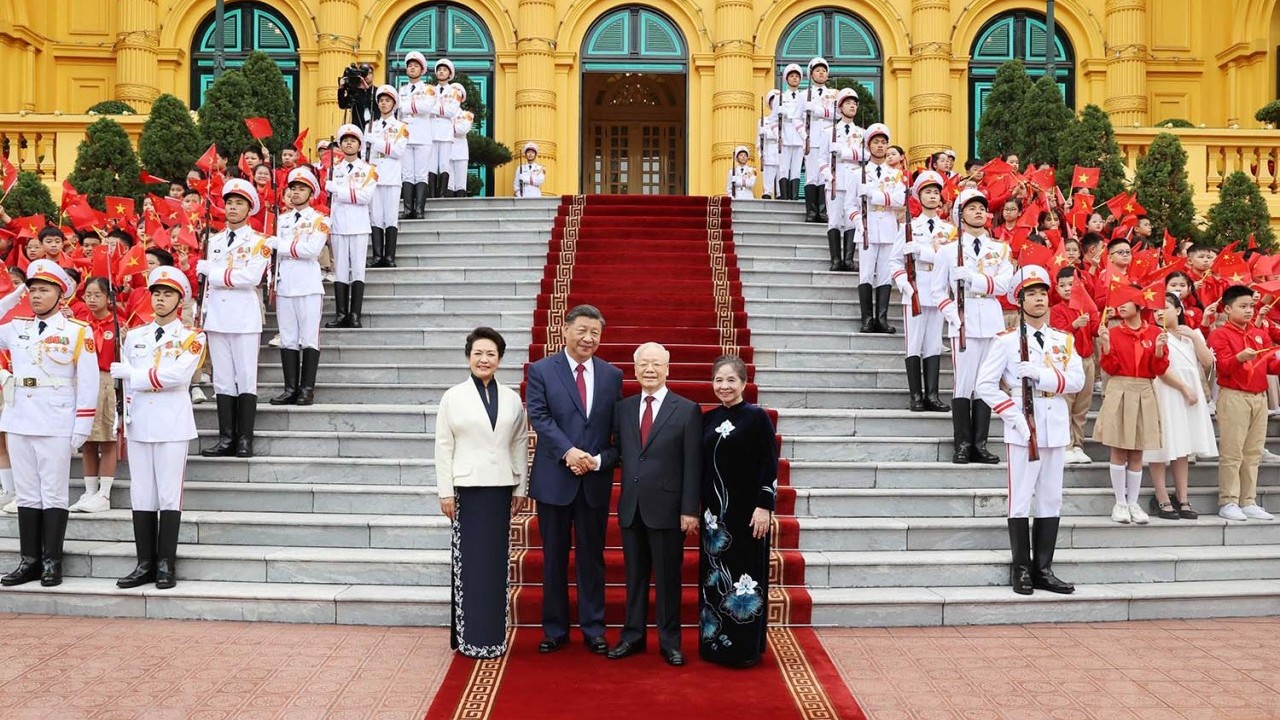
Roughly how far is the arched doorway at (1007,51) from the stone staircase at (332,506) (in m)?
13.1

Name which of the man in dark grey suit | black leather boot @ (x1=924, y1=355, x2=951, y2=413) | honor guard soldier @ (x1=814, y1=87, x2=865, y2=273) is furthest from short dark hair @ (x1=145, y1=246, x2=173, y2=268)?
honor guard soldier @ (x1=814, y1=87, x2=865, y2=273)

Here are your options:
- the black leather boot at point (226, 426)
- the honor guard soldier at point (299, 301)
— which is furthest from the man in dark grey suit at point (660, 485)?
the honor guard soldier at point (299, 301)

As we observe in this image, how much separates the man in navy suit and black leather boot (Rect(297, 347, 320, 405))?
3.51 m

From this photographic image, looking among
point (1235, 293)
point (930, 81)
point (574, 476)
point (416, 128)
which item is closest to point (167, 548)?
point (574, 476)

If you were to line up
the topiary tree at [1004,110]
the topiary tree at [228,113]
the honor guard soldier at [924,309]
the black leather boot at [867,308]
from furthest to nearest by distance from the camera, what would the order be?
the topiary tree at [1004,110] → the topiary tree at [228,113] → the black leather boot at [867,308] → the honor guard soldier at [924,309]

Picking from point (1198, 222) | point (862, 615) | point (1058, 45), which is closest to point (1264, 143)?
point (1198, 222)

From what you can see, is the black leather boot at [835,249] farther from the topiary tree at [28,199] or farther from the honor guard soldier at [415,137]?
the topiary tree at [28,199]

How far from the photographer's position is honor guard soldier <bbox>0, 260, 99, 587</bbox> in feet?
23.0

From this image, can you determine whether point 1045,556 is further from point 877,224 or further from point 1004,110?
point 1004,110

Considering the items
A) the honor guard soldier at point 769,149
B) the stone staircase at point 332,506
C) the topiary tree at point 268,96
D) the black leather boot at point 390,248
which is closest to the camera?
the stone staircase at point 332,506

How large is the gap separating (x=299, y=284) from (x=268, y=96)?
810cm

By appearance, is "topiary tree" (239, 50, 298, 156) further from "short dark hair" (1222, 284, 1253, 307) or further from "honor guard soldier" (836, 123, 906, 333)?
"short dark hair" (1222, 284, 1253, 307)

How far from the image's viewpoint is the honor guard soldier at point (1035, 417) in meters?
6.87

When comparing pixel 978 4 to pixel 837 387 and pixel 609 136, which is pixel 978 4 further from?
pixel 837 387
